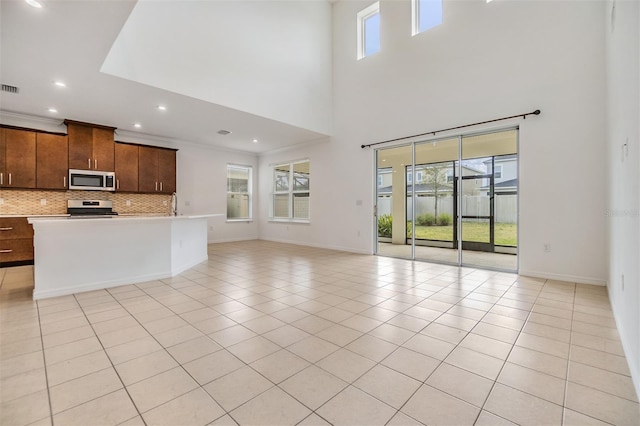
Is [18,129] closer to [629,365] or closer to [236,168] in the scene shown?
[236,168]

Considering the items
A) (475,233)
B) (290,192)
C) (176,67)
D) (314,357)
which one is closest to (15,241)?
(176,67)

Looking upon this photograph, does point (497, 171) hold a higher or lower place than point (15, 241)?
higher

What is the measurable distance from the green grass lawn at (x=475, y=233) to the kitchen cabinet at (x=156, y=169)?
6056 mm

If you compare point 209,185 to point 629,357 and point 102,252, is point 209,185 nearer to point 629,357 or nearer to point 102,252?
point 102,252

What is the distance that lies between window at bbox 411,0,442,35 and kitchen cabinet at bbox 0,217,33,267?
829 cm

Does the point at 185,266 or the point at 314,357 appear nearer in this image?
the point at 314,357

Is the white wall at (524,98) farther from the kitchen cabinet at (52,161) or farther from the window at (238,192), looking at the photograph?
the kitchen cabinet at (52,161)

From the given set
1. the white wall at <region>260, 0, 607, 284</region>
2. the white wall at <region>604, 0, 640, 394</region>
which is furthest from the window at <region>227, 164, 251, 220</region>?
the white wall at <region>604, 0, 640, 394</region>

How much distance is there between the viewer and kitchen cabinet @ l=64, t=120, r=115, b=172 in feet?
18.5

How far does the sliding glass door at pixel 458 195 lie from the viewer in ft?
17.1

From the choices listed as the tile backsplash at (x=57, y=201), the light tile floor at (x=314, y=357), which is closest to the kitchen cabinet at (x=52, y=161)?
the tile backsplash at (x=57, y=201)

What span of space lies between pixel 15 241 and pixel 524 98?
8.94 metres

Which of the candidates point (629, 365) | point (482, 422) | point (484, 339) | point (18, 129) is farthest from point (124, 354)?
point (18, 129)

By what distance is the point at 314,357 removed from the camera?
6.66 ft
